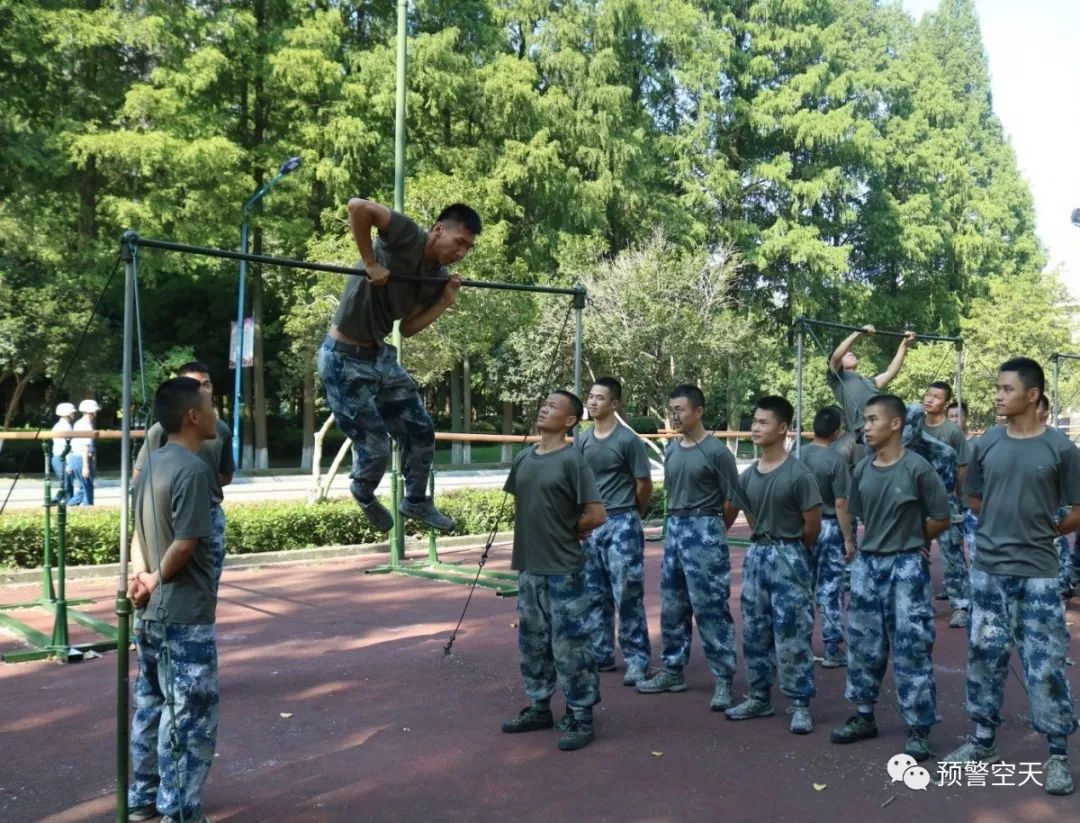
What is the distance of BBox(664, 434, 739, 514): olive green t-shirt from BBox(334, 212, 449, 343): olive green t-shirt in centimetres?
223

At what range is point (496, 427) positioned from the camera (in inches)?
1662

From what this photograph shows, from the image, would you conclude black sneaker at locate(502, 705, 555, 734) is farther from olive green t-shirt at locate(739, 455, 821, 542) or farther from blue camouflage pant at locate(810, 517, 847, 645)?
blue camouflage pant at locate(810, 517, 847, 645)

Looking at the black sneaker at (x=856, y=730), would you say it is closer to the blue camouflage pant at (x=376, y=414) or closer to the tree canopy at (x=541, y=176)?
the blue camouflage pant at (x=376, y=414)

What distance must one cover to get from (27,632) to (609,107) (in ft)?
89.1

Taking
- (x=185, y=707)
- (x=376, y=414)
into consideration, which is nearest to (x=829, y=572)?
(x=376, y=414)

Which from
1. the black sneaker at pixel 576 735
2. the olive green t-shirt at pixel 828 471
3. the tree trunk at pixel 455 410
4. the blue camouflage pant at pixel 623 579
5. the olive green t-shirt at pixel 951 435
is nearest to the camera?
the black sneaker at pixel 576 735

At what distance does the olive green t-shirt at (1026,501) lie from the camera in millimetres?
5047

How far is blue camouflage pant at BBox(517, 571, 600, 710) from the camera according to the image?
5762 mm

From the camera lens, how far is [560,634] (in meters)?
5.76

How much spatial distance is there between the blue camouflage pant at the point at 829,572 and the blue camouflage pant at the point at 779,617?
1.74 meters

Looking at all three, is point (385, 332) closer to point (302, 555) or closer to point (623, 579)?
point (623, 579)

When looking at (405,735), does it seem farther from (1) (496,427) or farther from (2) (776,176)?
(1) (496,427)

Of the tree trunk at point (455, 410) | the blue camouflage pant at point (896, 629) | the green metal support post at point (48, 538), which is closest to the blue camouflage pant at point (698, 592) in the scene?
the blue camouflage pant at point (896, 629)

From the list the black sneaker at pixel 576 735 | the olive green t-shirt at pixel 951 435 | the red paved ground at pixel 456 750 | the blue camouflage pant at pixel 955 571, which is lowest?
the red paved ground at pixel 456 750
